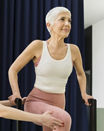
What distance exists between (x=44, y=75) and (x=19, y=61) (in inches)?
5.1

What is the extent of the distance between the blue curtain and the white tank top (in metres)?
1.06

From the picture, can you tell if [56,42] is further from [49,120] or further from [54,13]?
[49,120]

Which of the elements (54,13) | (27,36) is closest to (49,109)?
(54,13)

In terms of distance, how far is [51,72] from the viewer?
44.8 inches

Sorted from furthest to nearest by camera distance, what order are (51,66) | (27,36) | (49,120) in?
1. (27,36)
2. (51,66)
3. (49,120)

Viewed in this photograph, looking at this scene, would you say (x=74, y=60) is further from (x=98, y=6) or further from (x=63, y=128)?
(x=98, y=6)

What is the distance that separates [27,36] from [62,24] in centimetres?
114

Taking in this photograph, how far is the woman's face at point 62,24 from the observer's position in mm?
1164

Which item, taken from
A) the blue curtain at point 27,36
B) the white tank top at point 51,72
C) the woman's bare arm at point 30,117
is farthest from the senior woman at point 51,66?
the blue curtain at point 27,36

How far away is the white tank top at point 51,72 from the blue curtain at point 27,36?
106 cm

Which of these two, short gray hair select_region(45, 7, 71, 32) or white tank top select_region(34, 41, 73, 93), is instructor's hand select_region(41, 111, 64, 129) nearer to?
white tank top select_region(34, 41, 73, 93)

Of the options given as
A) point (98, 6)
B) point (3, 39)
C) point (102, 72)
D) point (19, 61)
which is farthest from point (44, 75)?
point (102, 72)

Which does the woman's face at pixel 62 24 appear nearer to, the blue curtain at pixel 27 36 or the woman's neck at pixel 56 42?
the woman's neck at pixel 56 42

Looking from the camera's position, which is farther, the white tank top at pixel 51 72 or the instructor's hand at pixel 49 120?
the white tank top at pixel 51 72
